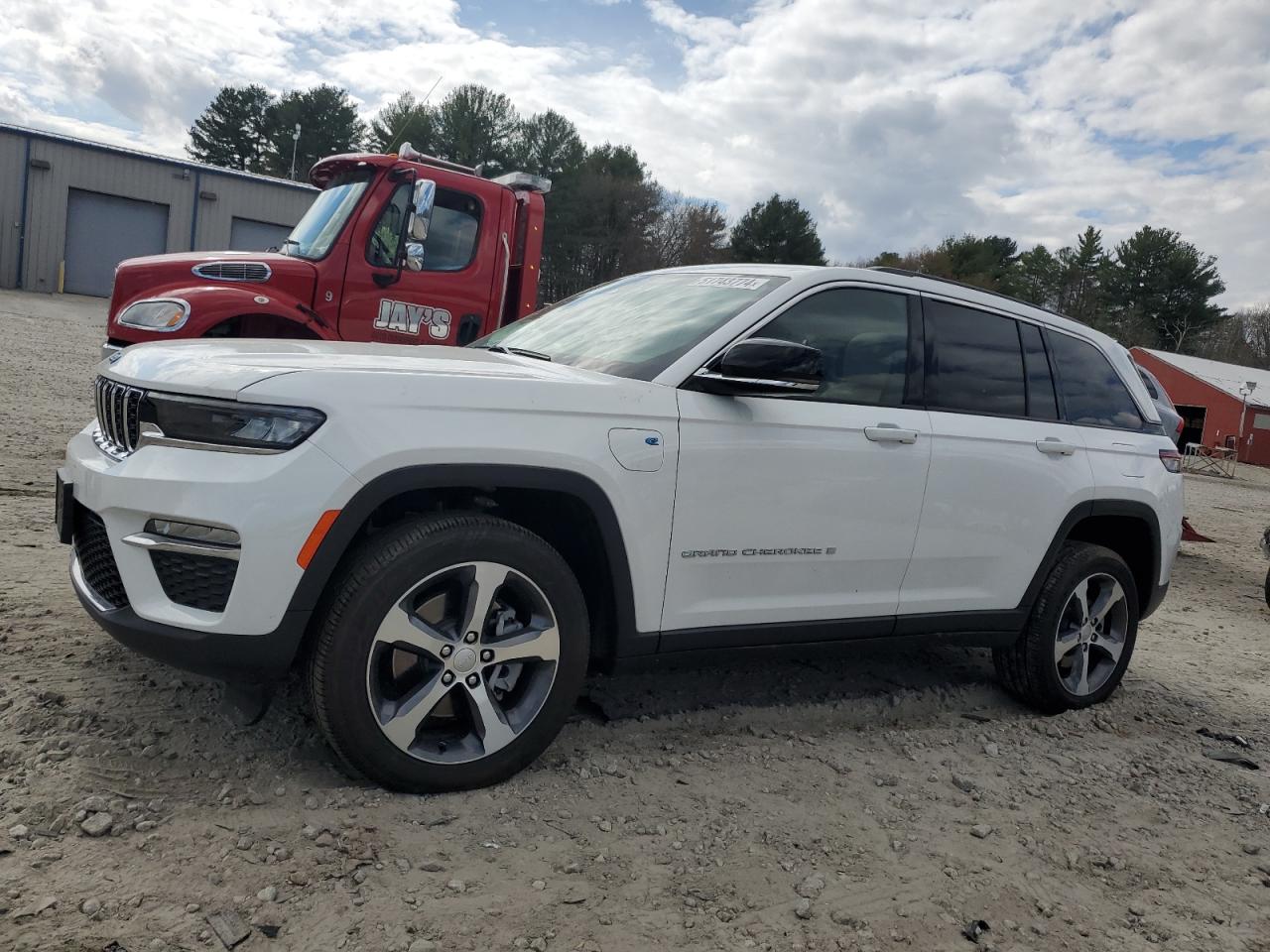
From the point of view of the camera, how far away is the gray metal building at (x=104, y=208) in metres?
28.9

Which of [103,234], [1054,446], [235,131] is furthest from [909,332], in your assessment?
[235,131]

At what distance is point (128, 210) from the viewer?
30.7m

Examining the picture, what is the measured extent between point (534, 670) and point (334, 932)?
0.96 m

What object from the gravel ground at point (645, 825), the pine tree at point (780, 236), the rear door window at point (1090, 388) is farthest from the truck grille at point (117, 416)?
the pine tree at point (780, 236)

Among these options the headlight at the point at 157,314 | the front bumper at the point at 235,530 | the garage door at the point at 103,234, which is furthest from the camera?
the garage door at the point at 103,234

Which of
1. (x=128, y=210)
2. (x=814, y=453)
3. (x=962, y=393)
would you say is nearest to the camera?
(x=814, y=453)

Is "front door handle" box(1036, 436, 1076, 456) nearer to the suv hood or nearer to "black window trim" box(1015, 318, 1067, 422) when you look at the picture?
"black window trim" box(1015, 318, 1067, 422)

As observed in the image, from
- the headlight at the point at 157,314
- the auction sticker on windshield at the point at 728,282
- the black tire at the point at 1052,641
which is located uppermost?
the auction sticker on windshield at the point at 728,282

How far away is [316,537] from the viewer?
8.75ft

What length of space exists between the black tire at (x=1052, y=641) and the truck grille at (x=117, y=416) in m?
3.52

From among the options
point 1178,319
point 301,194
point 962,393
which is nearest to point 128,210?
point 301,194

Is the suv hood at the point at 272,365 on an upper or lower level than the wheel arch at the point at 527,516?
upper

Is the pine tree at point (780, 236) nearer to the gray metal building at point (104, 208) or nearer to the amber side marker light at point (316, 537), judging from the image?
the gray metal building at point (104, 208)

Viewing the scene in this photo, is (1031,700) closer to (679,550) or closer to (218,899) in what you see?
(679,550)
